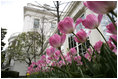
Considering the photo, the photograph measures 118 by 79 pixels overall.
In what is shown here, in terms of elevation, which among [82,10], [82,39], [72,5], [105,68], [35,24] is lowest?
[105,68]

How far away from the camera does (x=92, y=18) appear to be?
383 mm

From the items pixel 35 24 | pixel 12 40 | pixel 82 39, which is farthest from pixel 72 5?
pixel 12 40

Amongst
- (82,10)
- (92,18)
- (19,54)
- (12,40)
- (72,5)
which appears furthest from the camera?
(12,40)

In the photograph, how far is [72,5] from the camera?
16.2 ft

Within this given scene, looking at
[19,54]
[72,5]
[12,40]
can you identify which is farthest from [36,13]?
[72,5]

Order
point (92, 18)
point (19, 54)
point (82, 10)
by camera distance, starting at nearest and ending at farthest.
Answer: point (92, 18) → point (82, 10) → point (19, 54)

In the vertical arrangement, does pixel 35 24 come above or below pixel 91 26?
above

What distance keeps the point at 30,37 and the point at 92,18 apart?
10.5 meters

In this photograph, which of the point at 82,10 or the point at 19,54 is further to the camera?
the point at 19,54

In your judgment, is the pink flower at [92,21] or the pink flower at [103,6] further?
the pink flower at [92,21]

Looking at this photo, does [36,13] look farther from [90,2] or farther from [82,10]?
[90,2]

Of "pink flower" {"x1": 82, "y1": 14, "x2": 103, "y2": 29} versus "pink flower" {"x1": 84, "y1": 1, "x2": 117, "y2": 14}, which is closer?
"pink flower" {"x1": 84, "y1": 1, "x2": 117, "y2": 14}

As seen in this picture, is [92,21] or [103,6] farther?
[92,21]

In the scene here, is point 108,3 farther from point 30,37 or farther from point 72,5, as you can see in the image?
point 30,37
